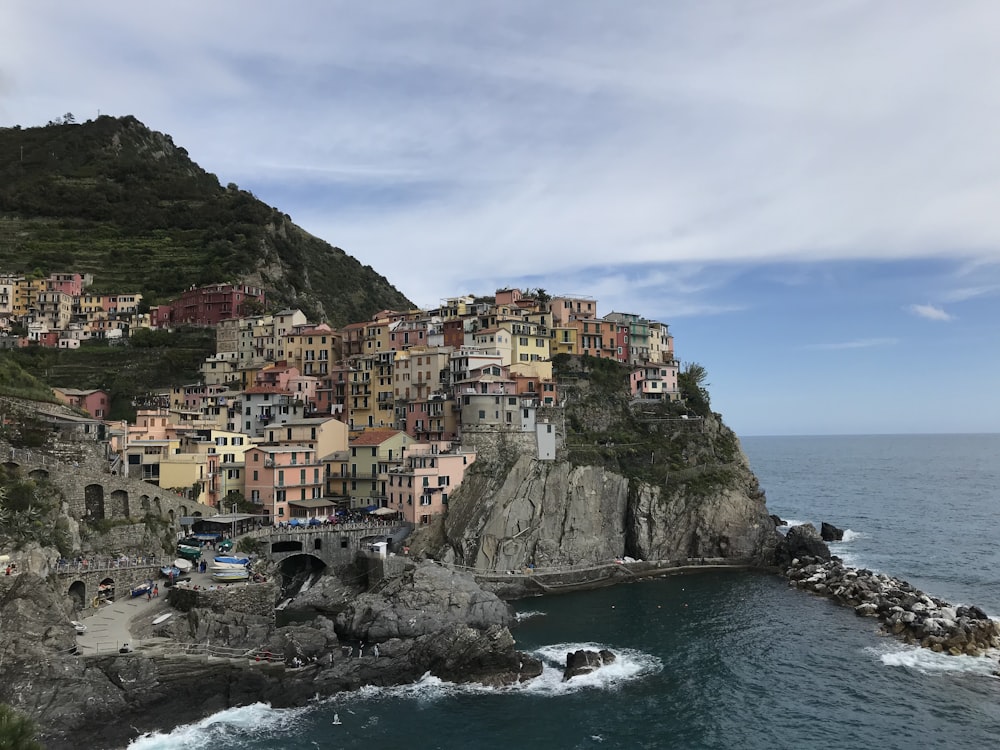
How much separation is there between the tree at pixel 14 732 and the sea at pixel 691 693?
18600 millimetres

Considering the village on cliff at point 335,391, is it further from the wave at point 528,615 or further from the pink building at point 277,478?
the wave at point 528,615

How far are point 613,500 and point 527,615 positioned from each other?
20.1 m

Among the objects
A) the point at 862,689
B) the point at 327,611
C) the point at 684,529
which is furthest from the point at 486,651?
the point at 684,529

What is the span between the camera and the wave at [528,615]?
54.6 meters

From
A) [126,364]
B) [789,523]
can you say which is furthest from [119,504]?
[789,523]

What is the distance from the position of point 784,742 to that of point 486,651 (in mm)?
17268

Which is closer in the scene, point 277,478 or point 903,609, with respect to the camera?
point 903,609

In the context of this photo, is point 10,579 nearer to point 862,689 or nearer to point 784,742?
point 784,742

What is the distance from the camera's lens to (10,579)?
4031 centimetres

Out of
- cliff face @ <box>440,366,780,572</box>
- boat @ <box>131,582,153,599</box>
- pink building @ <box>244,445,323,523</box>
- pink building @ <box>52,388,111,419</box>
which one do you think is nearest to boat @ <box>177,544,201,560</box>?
boat @ <box>131,582,153,599</box>

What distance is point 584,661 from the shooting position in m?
44.8

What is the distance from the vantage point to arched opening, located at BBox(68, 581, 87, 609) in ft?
148

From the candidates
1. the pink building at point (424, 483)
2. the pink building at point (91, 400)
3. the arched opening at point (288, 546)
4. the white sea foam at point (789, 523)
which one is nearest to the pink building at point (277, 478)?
the arched opening at point (288, 546)

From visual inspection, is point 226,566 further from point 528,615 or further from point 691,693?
point 691,693
